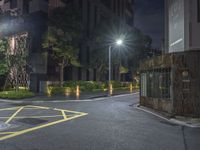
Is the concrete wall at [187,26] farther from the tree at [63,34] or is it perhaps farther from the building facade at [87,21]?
the building facade at [87,21]

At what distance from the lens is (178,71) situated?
40.9 feet

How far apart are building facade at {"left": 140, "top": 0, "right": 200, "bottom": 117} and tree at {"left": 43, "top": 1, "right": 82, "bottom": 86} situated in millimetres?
15358

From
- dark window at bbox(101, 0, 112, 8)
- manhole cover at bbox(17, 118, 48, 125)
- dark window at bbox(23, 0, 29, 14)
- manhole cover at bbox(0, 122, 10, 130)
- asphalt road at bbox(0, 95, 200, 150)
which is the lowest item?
asphalt road at bbox(0, 95, 200, 150)

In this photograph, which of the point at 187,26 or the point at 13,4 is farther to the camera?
the point at 13,4

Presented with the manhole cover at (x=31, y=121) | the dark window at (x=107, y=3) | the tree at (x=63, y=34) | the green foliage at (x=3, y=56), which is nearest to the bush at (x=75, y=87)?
the tree at (x=63, y=34)

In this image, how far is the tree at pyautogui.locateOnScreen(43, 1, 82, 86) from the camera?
1206 inches

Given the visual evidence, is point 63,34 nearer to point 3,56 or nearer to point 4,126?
point 3,56

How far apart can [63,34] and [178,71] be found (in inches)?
837

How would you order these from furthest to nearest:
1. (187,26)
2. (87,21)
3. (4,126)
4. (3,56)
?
(87,21) < (3,56) < (187,26) < (4,126)

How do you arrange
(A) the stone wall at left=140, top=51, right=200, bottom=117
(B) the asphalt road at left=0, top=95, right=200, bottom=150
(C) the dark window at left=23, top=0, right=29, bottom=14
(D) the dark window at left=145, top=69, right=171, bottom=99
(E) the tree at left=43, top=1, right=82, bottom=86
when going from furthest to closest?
(C) the dark window at left=23, top=0, right=29, bottom=14 < (E) the tree at left=43, top=1, right=82, bottom=86 < (D) the dark window at left=145, top=69, right=171, bottom=99 < (A) the stone wall at left=140, top=51, right=200, bottom=117 < (B) the asphalt road at left=0, top=95, right=200, bottom=150

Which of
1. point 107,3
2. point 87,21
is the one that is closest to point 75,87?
point 87,21

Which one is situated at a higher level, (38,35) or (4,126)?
(38,35)

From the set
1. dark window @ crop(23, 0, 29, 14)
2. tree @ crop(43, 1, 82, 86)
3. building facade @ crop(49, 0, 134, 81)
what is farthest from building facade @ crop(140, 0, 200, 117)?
dark window @ crop(23, 0, 29, 14)

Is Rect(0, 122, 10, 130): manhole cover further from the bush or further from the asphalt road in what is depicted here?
the bush
